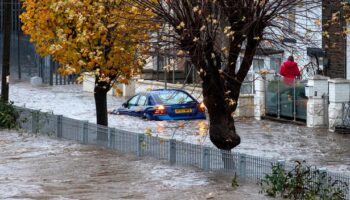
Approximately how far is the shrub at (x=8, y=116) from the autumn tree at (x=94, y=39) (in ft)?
11.4

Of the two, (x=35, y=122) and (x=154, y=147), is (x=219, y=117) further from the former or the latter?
(x=35, y=122)

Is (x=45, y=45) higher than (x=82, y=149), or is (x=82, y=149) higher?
(x=45, y=45)

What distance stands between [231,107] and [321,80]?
11392 mm

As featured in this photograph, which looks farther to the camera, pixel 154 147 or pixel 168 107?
pixel 168 107

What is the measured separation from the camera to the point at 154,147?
21750 mm

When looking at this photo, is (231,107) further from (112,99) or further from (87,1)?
(112,99)

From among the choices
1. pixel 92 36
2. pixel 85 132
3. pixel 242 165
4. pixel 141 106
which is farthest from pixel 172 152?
pixel 141 106

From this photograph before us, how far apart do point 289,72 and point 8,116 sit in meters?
9.36

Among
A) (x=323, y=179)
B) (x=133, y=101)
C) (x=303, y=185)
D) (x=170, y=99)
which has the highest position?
(x=170, y=99)

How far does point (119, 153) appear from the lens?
76.2ft

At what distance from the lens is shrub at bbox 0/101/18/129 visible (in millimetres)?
28797

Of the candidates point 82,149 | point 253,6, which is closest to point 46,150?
point 82,149

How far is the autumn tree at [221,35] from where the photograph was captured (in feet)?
58.9

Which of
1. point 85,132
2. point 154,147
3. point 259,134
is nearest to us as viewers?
point 154,147
